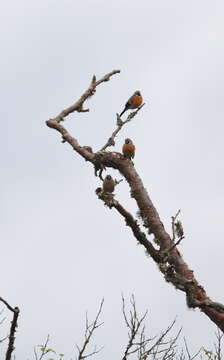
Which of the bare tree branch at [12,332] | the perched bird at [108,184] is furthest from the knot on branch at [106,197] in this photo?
the bare tree branch at [12,332]

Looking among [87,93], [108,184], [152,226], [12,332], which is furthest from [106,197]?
[12,332]

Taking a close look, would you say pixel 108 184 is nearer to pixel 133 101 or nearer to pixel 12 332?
pixel 12 332

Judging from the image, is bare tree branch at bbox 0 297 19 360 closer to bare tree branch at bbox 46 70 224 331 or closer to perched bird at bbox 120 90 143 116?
bare tree branch at bbox 46 70 224 331

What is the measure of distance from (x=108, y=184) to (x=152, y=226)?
34.9 inches

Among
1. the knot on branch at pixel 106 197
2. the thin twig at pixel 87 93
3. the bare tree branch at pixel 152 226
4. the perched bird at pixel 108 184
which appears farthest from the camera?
the thin twig at pixel 87 93

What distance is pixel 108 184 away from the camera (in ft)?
22.4

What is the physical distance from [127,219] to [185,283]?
1242 mm

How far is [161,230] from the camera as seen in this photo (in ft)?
20.2

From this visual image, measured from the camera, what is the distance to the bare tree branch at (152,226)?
521 centimetres

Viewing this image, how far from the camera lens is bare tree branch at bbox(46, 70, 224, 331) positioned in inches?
205

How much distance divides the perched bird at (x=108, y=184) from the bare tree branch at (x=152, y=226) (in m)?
0.13

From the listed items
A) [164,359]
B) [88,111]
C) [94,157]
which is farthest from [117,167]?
[164,359]

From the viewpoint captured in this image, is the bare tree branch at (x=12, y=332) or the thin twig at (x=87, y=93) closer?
the bare tree branch at (x=12, y=332)

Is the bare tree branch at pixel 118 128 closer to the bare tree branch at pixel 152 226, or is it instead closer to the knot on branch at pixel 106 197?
the bare tree branch at pixel 152 226
